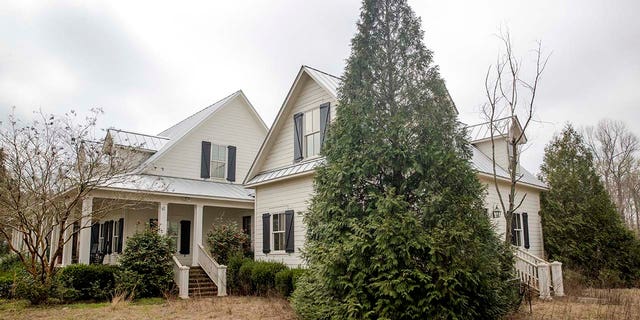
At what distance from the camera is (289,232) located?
13.9 meters

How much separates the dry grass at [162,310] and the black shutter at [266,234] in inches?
98.2

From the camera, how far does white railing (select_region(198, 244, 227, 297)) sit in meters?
14.6

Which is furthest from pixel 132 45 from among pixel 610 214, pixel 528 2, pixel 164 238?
pixel 610 214

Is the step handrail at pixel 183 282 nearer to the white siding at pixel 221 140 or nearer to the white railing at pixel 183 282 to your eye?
the white railing at pixel 183 282

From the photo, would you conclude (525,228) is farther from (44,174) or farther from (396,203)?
(44,174)

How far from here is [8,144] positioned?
12.4m

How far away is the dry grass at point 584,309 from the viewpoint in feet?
26.7

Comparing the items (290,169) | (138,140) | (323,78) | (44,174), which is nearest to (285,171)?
(290,169)

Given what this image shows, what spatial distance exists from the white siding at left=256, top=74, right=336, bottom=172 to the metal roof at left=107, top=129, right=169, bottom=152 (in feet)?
19.0

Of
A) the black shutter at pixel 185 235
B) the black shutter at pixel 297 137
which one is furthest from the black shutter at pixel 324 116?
the black shutter at pixel 185 235

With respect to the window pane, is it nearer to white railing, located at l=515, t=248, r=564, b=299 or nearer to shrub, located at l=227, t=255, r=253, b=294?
shrub, located at l=227, t=255, r=253, b=294

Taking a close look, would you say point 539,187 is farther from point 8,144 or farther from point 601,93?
point 8,144

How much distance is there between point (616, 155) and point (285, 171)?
26.7 meters

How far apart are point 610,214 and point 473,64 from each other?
26.5ft
